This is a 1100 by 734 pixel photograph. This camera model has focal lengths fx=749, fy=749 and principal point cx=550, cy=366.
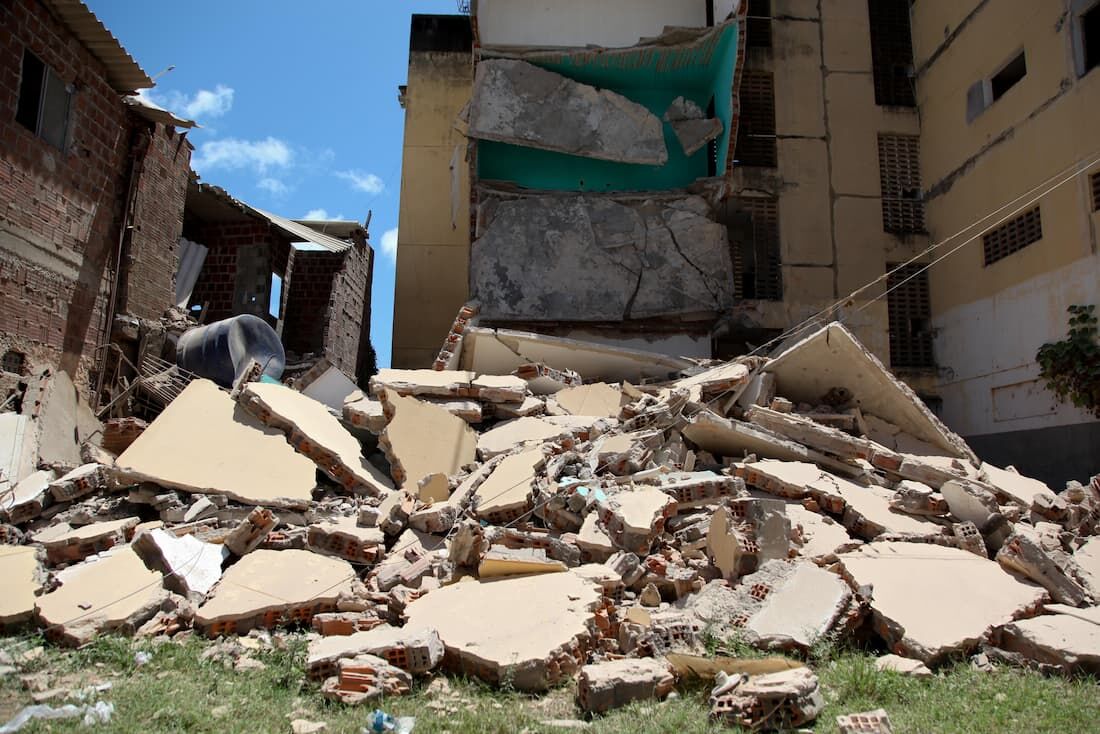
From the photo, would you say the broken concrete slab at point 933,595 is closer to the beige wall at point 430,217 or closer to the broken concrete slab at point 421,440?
the broken concrete slab at point 421,440

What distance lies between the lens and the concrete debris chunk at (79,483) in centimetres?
574

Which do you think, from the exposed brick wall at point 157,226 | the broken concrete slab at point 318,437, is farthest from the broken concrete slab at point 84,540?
the exposed brick wall at point 157,226

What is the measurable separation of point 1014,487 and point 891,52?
1169cm

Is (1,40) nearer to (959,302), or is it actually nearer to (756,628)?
(756,628)

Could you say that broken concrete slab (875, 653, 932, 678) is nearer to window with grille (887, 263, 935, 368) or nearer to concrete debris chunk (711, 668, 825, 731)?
concrete debris chunk (711, 668, 825, 731)

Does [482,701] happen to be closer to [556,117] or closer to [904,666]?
[904,666]

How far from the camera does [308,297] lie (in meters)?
14.4

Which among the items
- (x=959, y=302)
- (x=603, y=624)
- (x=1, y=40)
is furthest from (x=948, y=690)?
(x=959, y=302)

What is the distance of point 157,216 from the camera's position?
9586 mm

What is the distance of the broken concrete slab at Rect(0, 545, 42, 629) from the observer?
4277 millimetres

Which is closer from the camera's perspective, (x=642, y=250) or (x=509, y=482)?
(x=509, y=482)

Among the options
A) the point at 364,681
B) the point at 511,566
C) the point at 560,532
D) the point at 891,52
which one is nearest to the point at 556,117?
the point at 891,52

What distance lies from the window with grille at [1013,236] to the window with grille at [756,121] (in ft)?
13.4

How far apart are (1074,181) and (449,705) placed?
38.4 ft
